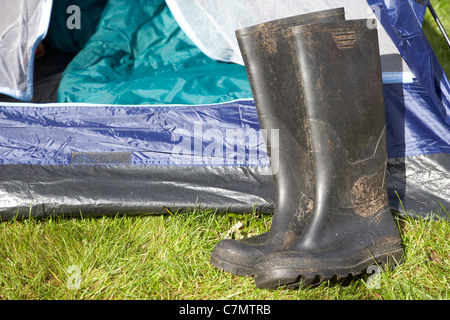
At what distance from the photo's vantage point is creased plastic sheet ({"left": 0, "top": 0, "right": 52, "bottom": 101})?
1658mm

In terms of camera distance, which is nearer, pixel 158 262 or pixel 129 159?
pixel 158 262

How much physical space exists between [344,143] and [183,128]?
0.57m

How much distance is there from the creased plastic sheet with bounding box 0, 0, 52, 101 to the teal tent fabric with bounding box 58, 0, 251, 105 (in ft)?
0.56

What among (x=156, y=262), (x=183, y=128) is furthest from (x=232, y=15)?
(x=156, y=262)

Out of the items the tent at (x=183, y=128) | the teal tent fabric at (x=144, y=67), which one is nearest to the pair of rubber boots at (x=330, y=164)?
the tent at (x=183, y=128)

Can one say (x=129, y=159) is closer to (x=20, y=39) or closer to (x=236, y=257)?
(x=236, y=257)

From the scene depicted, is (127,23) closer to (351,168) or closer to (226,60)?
(226,60)

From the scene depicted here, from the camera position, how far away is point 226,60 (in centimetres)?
192

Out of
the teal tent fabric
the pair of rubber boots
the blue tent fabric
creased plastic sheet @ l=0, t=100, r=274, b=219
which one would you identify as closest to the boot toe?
the pair of rubber boots

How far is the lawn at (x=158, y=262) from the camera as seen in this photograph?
1061 millimetres

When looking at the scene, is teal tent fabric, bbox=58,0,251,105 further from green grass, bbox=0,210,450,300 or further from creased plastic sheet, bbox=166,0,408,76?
green grass, bbox=0,210,450,300

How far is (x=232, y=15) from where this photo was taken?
170cm
